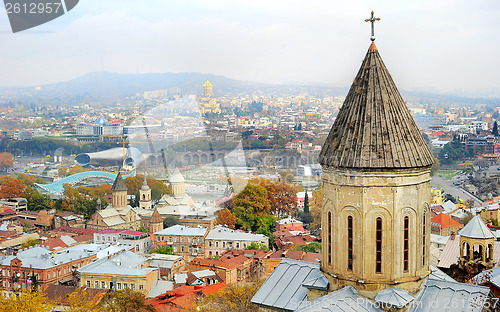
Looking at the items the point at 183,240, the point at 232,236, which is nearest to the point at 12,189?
the point at 183,240

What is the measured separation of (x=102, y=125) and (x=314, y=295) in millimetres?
77771

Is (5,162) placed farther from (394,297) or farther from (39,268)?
(394,297)

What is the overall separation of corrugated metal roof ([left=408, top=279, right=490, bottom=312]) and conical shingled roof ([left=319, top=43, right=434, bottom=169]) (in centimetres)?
188

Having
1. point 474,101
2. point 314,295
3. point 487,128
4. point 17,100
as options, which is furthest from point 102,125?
point 474,101

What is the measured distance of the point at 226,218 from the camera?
1372 inches

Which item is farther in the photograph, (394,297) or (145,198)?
(145,198)

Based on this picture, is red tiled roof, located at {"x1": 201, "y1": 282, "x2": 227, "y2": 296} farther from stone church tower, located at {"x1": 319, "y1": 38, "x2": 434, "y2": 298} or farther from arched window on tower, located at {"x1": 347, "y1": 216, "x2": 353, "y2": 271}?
Answer: arched window on tower, located at {"x1": 347, "y1": 216, "x2": 353, "y2": 271}

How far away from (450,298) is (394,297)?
2.78 ft

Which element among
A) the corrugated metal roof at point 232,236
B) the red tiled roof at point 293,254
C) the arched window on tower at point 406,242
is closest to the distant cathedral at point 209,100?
the corrugated metal roof at point 232,236

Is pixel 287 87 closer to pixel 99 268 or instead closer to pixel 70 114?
pixel 70 114

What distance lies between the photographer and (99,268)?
72.0 ft

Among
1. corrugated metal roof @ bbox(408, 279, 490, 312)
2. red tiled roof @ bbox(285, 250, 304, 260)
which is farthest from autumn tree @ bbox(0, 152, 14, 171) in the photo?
corrugated metal roof @ bbox(408, 279, 490, 312)

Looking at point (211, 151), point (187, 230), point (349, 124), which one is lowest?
point (187, 230)

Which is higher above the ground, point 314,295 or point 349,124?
point 349,124
